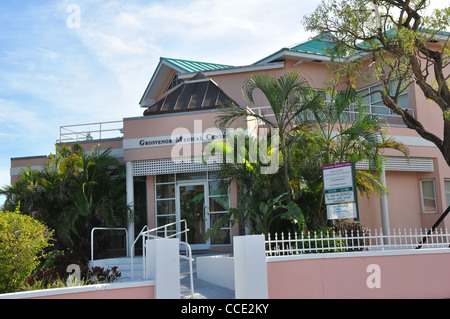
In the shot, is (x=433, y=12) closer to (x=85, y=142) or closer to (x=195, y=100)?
(x=195, y=100)

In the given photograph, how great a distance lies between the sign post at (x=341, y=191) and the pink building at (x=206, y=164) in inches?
136

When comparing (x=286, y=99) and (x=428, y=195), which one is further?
(x=428, y=195)

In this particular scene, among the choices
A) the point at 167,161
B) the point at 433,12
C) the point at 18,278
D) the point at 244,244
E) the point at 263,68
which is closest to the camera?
the point at 18,278

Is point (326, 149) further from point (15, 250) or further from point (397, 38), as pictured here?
point (15, 250)

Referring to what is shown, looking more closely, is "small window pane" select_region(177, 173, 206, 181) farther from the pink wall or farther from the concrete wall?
the concrete wall

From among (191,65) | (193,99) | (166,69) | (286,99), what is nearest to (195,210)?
(193,99)

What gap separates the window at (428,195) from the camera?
56.3 ft

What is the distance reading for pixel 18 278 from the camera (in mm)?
7879

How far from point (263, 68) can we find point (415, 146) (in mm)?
6150

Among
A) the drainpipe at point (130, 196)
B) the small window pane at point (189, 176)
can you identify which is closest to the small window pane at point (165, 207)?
the small window pane at point (189, 176)

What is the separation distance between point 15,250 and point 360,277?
6218mm

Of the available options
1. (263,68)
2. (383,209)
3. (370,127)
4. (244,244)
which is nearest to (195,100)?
(263,68)

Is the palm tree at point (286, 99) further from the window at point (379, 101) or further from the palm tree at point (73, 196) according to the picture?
the window at point (379, 101)

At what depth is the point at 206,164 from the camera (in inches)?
555
